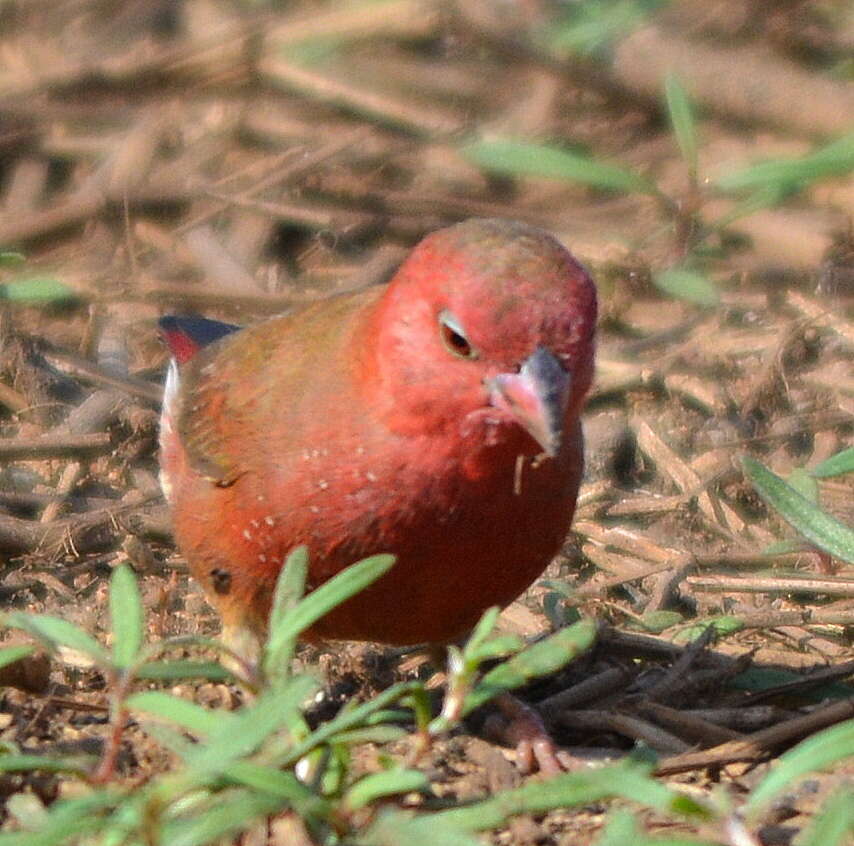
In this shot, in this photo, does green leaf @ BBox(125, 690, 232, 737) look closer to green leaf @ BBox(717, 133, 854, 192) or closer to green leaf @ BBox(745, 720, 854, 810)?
green leaf @ BBox(745, 720, 854, 810)

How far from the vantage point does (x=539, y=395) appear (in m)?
3.86

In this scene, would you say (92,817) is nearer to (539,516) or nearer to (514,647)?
(514,647)

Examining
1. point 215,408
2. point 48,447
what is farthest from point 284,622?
point 48,447

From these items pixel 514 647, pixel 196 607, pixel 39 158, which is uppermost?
pixel 514 647

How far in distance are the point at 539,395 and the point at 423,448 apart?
1.43ft

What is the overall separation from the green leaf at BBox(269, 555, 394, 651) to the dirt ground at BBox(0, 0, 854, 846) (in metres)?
0.79

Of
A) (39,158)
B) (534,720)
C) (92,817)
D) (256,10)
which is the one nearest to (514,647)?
(92,817)

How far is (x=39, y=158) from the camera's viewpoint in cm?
818

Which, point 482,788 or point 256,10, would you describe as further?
point 256,10

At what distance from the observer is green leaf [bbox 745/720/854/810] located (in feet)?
10.5

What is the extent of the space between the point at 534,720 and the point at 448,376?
1.11 meters

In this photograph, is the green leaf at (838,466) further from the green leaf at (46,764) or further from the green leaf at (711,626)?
the green leaf at (46,764)

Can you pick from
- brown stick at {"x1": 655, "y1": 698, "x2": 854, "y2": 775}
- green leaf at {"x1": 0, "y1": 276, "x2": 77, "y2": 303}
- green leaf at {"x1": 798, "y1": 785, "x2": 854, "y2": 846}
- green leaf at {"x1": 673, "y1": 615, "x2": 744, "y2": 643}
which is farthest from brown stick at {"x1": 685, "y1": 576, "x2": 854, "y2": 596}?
green leaf at {"x1": 0, "y1": 276, "x2": 77, "y2": 303}

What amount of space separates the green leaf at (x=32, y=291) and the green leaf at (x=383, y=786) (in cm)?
360
